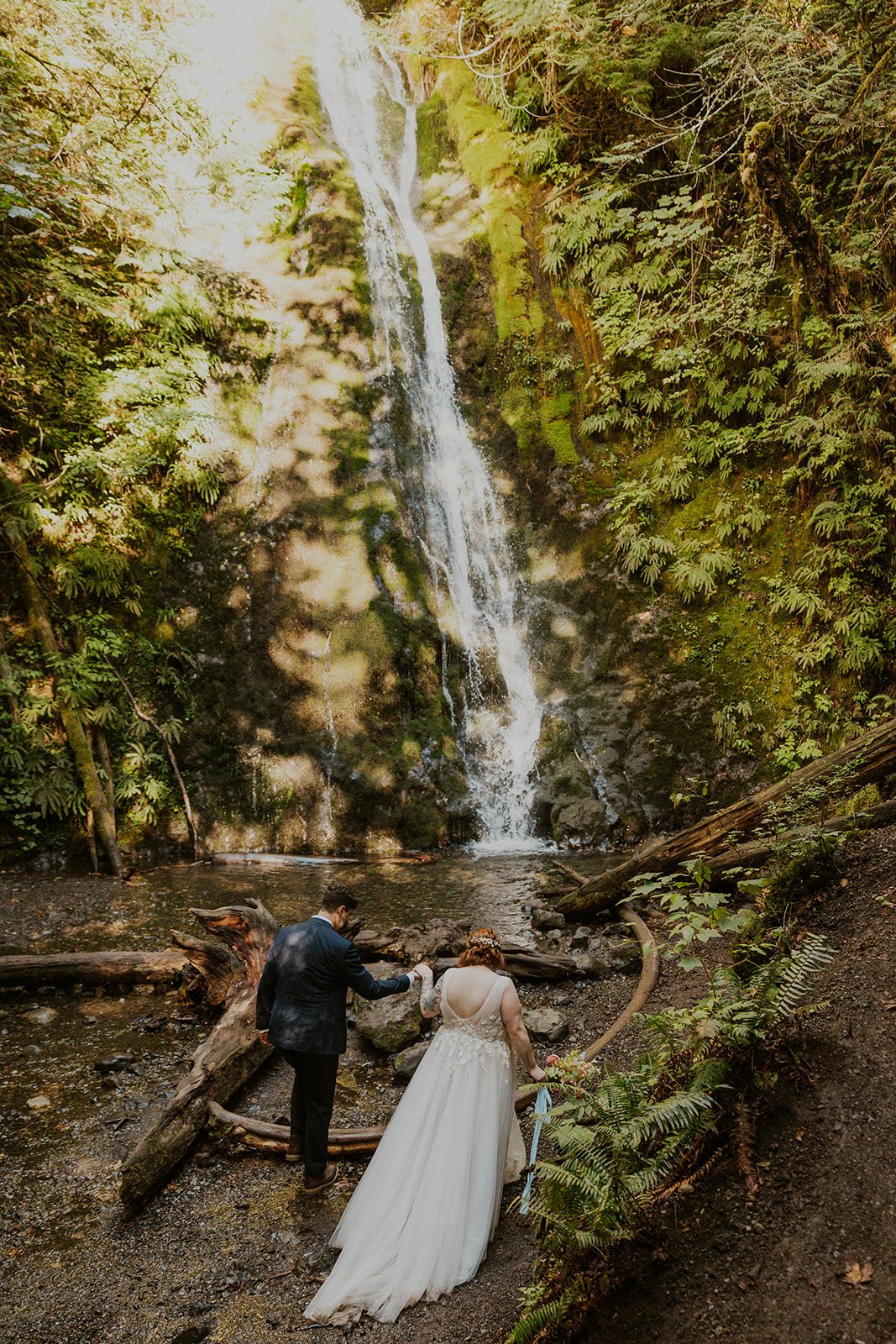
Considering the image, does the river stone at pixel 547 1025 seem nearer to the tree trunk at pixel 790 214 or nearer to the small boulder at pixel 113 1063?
the small boulder at pixel 113 1063

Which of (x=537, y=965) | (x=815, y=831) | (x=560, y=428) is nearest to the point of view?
(x=815, y=831)

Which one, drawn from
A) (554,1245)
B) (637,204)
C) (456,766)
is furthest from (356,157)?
(554,1245)

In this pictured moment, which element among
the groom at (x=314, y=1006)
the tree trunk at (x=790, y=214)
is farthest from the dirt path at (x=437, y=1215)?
the tree trunk at (x=790, y=214)

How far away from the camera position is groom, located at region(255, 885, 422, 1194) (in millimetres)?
3744

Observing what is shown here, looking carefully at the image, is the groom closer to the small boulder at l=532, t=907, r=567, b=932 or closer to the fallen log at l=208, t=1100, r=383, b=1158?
the fallen log at l=208, t=1100, r=383, b=1158

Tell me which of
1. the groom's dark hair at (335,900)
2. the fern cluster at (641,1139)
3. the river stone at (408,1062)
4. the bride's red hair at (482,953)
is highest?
the groom's dark hair at (335,900)

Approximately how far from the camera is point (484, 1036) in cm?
331

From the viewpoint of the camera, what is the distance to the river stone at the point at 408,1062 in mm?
4797

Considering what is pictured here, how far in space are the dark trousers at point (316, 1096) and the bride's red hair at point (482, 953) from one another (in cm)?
102

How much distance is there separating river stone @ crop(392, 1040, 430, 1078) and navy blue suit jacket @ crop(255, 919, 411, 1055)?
1.20 metres

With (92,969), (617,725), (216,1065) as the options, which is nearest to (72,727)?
(92,969)

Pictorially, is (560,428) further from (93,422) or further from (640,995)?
(640,995)

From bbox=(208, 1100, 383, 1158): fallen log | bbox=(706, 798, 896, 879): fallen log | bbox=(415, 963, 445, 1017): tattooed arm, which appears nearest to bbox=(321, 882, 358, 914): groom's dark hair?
bbox=(415, 963, 445, 1017): tattooed arm

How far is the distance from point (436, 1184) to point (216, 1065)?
1991mm
